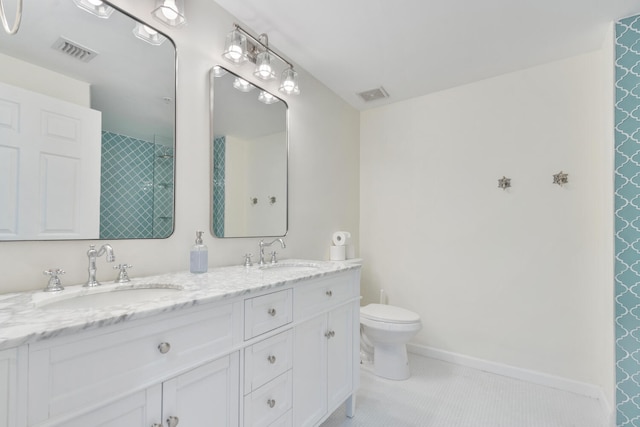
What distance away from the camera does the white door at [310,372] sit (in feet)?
4.56

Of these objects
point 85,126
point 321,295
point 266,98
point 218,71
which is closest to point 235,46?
point 218,71

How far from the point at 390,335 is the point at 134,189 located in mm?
1807

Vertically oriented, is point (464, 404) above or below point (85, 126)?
below

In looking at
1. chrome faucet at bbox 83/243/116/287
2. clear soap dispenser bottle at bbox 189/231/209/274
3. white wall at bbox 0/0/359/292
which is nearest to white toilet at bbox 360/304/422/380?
white wall at bbox 0/0/359/292

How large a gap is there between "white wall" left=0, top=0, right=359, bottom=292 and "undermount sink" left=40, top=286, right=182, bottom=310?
149 millimetres

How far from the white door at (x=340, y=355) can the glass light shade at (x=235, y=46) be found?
1.46m

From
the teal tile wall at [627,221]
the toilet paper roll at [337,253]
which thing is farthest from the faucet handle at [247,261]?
the teal tile wall at [627,221]

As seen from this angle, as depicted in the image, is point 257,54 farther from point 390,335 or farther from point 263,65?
point 390,335

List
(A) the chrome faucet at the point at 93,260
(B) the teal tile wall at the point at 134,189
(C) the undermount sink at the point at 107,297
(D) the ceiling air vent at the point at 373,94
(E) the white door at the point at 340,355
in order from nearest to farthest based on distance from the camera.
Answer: (C) the undermount sink at the point at 107,297, (A) the chrome faucet at the point at 93,260, (B) the teal tile wall at the point at 134,189, (E) the white door at the point at 340,355, (D) the ceiling air vent at the point at 373,94

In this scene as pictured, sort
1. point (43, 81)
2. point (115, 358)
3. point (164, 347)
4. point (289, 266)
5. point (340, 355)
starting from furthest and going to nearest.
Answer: point (289, 266), point (340, 355), point (43, 81), point (164, 347), point (115, 358)

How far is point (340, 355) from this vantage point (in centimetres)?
171

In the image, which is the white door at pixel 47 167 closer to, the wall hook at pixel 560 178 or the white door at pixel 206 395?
the white door at pixel 206 395

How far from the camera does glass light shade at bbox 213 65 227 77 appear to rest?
1.65m

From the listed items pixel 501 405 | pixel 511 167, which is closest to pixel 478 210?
pixel 511 167
